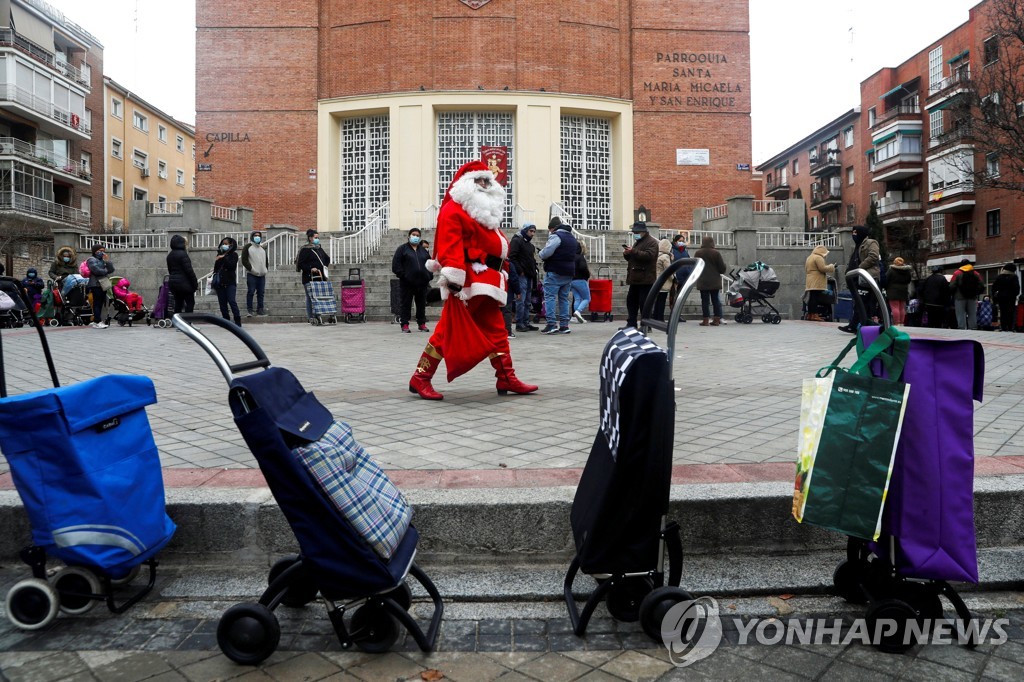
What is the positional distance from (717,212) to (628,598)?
25.4 metres

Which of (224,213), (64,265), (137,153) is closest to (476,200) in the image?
(64,265)

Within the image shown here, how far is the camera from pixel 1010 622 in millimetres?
2836

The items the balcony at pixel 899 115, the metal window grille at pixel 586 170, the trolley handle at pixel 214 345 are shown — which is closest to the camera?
the trolley handle at pixel 214 345

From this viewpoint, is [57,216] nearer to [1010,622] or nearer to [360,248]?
[360,248]

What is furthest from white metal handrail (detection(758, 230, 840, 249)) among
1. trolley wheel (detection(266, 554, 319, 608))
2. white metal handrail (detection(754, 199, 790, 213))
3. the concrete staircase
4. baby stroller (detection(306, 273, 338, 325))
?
trolley wheel (detection(266, 554, 319, 608))

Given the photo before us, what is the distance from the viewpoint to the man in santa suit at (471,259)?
5957 mm

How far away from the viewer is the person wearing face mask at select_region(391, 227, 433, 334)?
12562 millimetres

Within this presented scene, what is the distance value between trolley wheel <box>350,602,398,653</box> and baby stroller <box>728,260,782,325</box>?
47.9 feet

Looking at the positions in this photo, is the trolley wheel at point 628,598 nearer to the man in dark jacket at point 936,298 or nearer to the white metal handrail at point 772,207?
the man in dark jacket at point 936,298

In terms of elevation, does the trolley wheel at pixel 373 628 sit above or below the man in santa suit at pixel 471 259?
below

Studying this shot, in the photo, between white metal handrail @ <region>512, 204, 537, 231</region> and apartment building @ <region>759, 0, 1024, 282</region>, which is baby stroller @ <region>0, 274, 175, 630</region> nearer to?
white metal handrail @ <region>512, 204, 537, 231</region>

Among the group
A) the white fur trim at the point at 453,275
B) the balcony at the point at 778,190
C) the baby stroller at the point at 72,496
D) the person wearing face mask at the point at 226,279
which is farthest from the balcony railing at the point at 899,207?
the baby stroller at the point at 72,496

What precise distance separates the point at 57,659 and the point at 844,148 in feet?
208

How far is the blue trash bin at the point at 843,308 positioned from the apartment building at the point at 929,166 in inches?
955
